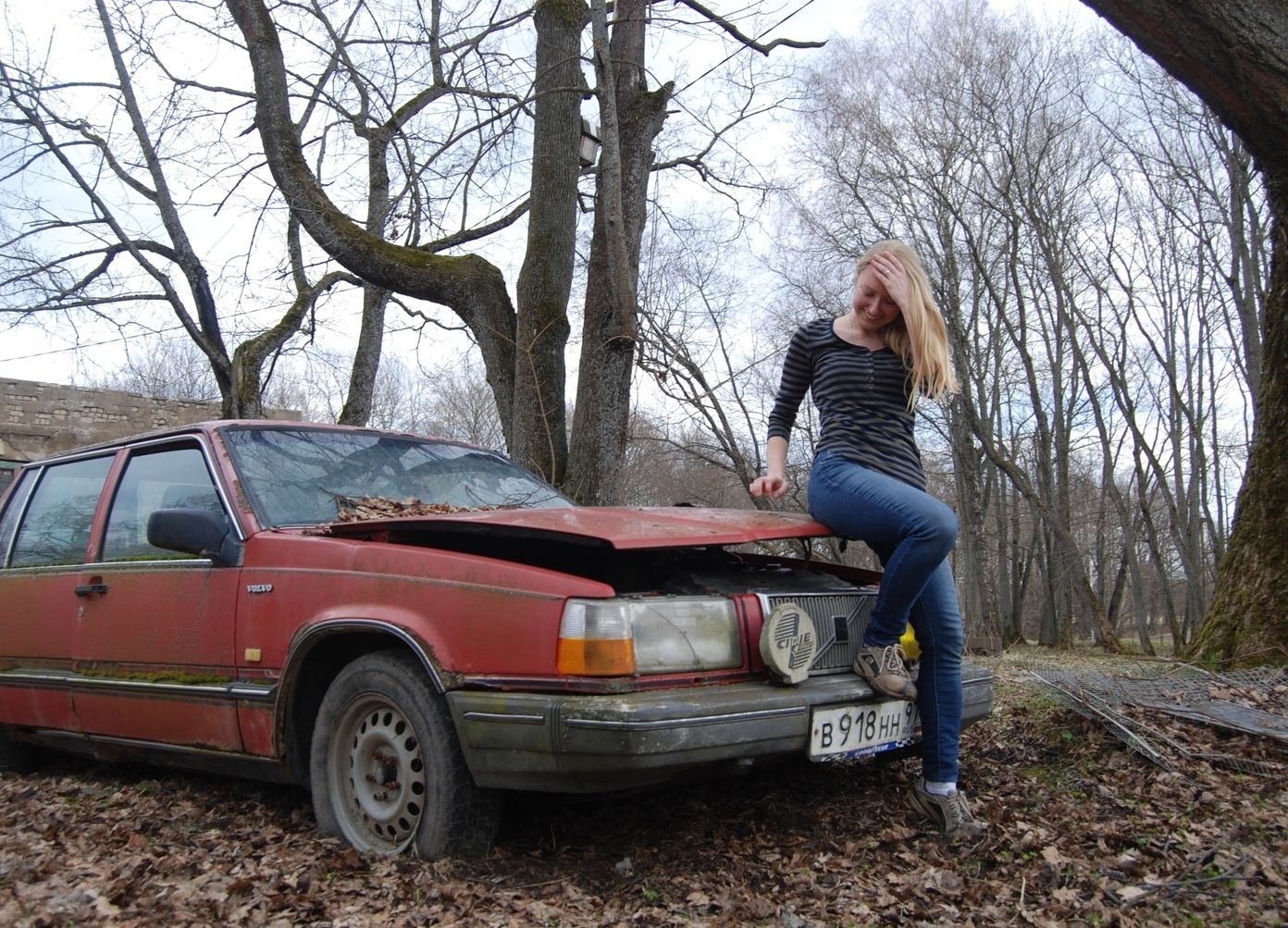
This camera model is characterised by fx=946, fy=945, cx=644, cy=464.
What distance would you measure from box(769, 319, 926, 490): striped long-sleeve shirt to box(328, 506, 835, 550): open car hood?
303mm

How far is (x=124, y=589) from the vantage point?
12.8 feet

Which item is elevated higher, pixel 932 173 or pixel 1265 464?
pixel 932 173

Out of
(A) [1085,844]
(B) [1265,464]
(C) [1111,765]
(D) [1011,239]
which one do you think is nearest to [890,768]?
(C) [1111,765]

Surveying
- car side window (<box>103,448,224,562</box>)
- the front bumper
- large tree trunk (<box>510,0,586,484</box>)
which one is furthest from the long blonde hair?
large tree trunk (<box>510,0,586,484</box>)

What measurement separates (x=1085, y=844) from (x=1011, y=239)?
18539 millimetres

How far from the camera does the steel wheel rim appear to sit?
287 cm

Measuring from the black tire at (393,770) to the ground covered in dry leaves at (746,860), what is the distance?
95mm

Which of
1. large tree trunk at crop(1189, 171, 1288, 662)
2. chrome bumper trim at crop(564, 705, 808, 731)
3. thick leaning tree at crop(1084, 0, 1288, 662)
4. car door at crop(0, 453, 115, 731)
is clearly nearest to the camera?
chrome bumper trim at crop(564, 705, 808, 731)

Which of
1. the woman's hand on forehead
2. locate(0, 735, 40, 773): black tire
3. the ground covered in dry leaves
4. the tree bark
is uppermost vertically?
the tree bark

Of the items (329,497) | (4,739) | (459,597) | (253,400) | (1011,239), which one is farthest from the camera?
(1011,239)

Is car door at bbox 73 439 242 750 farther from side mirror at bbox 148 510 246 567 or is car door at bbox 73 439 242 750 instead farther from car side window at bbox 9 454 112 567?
car side window at bbox 9 454 112 567

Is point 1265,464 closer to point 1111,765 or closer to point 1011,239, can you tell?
point 1111,765

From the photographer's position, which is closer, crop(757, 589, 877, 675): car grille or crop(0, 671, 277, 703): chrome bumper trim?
crop(757, 589, 877, 675): car grille

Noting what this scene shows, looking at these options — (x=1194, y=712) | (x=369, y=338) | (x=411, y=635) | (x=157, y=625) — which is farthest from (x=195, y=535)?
(x=369, y=338)
